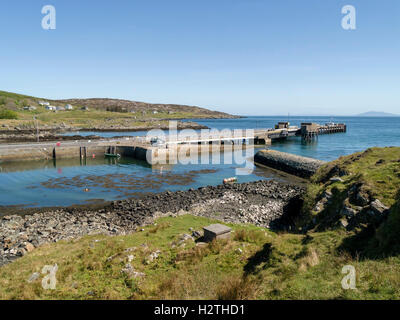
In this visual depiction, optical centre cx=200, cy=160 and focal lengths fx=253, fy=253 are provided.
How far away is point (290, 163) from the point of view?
42781mm

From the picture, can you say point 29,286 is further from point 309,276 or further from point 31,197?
point 31,197

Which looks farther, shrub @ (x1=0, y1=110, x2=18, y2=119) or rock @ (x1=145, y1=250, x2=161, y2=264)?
shrub @ (x1=0, y1=110, x2=18, y2=119)

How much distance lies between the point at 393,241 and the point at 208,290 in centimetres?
680

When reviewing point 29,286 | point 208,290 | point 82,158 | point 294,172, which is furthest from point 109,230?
point 82,158

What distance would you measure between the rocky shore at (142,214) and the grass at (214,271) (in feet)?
12.3

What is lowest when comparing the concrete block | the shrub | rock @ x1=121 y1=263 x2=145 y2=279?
rock @ x1=121 y1=263 x2=145 y2=279

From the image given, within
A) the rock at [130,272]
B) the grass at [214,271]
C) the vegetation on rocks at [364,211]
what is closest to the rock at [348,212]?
the vegetation on rocks at [364,211]

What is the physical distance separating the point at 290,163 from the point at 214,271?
3621cm

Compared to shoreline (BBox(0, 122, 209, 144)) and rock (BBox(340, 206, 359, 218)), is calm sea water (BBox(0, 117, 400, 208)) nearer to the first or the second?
rock (BBox(340, 206, 359, 218))

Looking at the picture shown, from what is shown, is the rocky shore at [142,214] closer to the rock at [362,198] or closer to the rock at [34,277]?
the rock at [34,277]

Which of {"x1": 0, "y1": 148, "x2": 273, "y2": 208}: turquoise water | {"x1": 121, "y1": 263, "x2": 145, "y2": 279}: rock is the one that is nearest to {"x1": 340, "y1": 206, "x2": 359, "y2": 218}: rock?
{"x1": 121, "y1": 263, "x2": 145, "y2": 279}: rock

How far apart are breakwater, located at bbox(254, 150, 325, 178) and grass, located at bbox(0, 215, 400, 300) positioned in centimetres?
2895

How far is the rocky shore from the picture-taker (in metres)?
17.9
